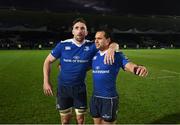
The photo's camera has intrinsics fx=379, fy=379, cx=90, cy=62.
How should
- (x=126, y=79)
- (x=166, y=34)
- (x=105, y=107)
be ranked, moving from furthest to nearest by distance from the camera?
(x=166, y=34), (x=126, y=79), (x=105, y=107)

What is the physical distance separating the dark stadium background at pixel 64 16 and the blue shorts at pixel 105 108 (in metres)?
56.6

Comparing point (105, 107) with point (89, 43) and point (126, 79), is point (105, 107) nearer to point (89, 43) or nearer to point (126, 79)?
point (89, 43)

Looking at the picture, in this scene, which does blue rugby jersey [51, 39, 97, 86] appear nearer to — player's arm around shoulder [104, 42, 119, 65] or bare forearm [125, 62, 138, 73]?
player's arm around shoulder [104, 42, 119, 65]

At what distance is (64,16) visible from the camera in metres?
68.7

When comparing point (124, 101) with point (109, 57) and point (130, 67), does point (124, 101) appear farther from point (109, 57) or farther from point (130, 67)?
point (109, 57)

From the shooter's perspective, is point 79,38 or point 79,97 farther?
point 79,97

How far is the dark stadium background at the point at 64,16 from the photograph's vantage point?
214ft

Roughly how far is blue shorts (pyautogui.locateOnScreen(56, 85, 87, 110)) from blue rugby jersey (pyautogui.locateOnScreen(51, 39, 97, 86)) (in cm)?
10

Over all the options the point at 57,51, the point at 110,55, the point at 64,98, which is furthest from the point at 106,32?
the point at 64,98

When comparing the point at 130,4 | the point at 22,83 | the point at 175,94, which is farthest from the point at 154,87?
the point at 130,4

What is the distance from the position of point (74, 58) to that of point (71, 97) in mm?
747

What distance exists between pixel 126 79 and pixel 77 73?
10880 mm

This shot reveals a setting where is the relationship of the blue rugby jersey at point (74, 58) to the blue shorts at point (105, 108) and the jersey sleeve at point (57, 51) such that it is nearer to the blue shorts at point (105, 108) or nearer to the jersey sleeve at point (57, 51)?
the jersey sleeve at point (57, 51)

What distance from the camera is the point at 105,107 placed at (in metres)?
6.48
